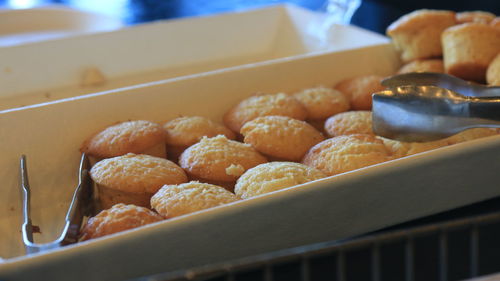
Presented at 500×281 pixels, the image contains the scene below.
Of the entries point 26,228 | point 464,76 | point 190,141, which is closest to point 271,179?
point 190,141

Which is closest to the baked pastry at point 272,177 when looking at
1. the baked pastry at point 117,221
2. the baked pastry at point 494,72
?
the baked pastry at point 117,221

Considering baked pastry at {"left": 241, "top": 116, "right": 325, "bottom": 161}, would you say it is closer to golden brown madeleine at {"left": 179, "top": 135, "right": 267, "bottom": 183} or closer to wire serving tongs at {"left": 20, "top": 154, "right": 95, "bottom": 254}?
golden brown madeleine at {"left": 179, "top": 135, "right": 267, "bottom": 183}

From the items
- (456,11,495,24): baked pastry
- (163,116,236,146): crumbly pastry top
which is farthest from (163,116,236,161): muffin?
(456,11,495,24): baked pastry

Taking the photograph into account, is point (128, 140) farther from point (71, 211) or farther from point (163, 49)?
point (163, 49)

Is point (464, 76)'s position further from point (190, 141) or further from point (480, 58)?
point (190, 141)

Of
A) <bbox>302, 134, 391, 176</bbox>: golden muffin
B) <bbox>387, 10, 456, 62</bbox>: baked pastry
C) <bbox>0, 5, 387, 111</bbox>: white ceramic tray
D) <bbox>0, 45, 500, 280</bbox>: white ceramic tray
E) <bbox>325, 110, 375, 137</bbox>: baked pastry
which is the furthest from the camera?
<bbox>0, 5, 387, 111</bbox>: white ceramic tray

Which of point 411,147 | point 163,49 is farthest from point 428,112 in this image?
point 163,49

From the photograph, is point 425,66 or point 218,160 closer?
point 218,160
